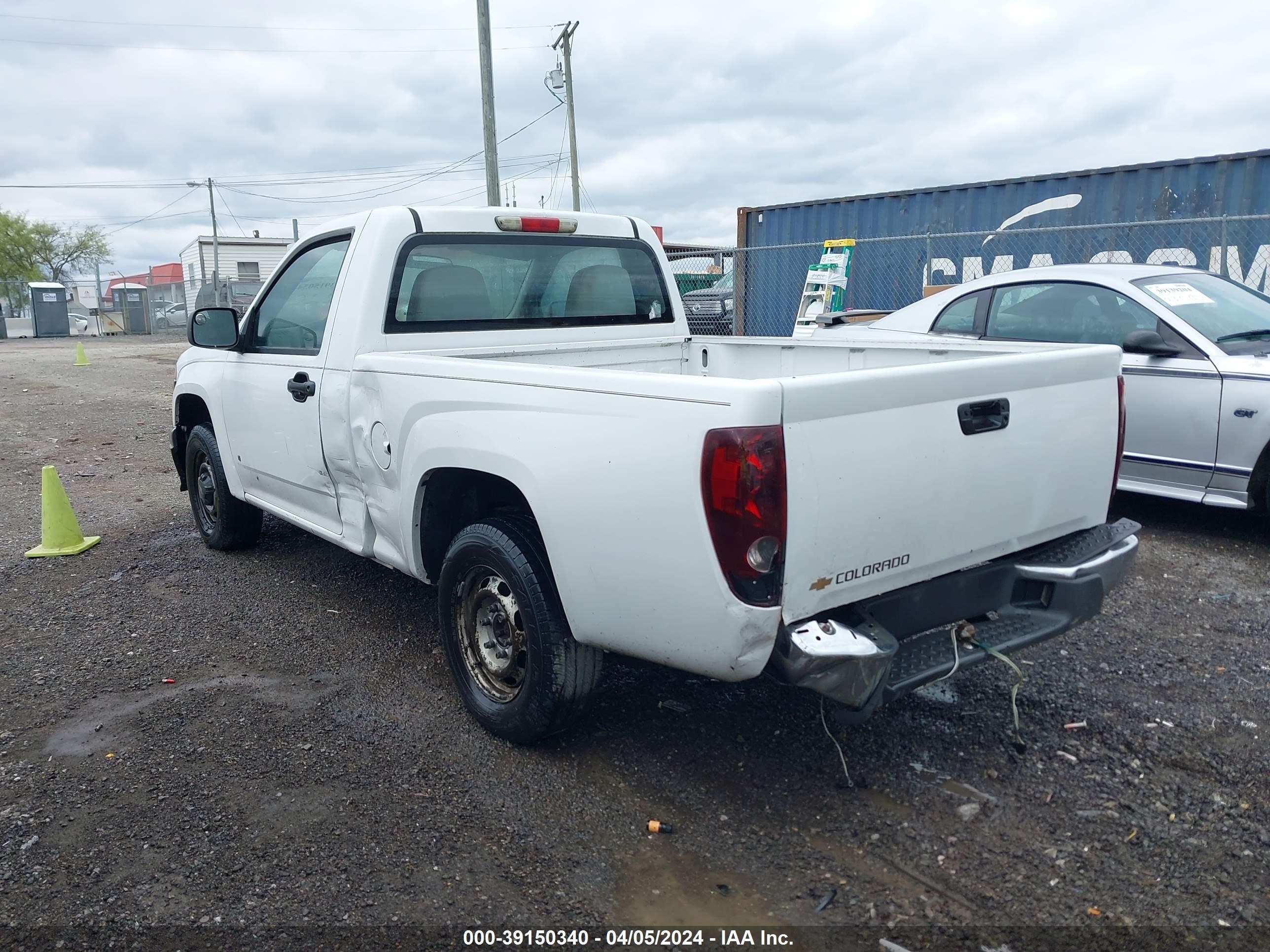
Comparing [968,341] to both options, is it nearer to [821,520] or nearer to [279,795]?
[821,520]

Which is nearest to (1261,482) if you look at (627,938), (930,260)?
(627,938)

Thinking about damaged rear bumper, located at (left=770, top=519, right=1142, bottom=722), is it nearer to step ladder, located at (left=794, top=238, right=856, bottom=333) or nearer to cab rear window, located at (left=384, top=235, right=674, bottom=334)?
cab rear window, located at (left=384, top=235, right=674, bottom=334)

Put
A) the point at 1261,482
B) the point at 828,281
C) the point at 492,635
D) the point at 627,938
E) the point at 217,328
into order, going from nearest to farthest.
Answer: the point at 627,938, the point at 492,635, the point at 217,328, the point at 1261,482, the point at 828,281

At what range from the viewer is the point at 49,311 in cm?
3638

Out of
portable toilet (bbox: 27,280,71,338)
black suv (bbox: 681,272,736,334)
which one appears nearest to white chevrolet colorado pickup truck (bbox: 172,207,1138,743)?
black suv (bbox: 681,272,736,334)

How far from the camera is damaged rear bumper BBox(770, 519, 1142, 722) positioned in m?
2.67

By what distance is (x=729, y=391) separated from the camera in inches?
98.0

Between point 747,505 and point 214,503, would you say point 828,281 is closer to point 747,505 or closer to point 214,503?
point 214,503

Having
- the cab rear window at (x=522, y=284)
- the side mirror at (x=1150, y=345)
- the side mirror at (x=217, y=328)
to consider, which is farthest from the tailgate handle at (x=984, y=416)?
the side mirror at (x=217, y=328)

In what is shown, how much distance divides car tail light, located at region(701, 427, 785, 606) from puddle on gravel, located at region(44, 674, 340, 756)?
2.16 m

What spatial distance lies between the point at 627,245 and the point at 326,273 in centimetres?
151

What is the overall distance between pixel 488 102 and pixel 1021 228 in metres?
10.3

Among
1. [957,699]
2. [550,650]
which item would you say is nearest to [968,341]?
[957,699]

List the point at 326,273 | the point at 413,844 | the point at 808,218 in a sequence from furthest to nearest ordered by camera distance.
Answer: the point at 808,218, the point at 326,273, the point at 413,844
